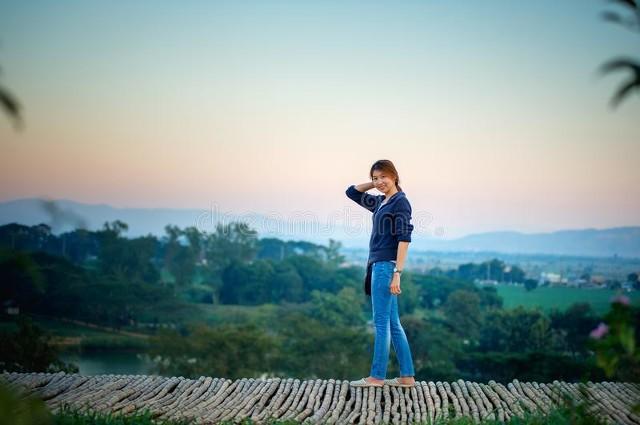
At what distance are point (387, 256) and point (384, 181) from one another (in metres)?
0.62

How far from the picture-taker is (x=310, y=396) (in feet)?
20.4

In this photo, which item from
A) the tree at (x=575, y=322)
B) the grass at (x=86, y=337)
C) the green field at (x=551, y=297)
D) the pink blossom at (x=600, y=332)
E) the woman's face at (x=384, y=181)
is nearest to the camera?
the pink blossom at (x=600, y=332)

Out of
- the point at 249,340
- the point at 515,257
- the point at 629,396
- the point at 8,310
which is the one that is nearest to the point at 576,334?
the point at 249,340

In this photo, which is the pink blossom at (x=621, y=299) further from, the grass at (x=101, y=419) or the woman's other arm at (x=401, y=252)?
the grass at (x=101, y=419)

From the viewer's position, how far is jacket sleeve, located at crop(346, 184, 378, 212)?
257 inches

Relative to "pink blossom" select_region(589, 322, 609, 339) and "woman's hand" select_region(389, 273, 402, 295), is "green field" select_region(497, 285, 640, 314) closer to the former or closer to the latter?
"woman's hand" select_region(389, 273, 402, 295)

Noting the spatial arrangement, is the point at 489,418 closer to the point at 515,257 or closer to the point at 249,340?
the point at 249,340

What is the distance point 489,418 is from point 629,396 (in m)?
1.54

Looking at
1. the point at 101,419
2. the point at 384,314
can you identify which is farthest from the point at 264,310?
the point at 101,419

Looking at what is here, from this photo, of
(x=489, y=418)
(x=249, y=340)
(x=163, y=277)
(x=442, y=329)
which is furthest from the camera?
(x=163, y=277)

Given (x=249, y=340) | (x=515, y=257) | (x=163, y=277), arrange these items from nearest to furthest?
(x=249, y=340) → (x=163, y=277) → (x=515, y=257)

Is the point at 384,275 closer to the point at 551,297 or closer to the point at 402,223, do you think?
the point at 402,223

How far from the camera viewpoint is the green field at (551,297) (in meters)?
43.2

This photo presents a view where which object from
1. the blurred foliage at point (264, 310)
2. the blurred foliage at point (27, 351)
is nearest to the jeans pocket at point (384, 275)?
the blurred foliage at point (264, 310)
